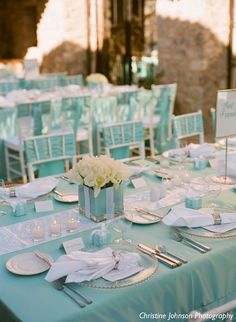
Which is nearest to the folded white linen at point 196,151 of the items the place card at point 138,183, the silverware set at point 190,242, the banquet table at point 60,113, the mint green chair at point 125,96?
the place card at point 138,183

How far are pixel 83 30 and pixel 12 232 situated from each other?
848 centimetres

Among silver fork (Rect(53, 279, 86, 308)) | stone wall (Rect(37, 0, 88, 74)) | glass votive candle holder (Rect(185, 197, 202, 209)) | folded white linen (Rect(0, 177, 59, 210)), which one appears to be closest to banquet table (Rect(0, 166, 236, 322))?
silver fork (Rect(53, 279, 86, 308))

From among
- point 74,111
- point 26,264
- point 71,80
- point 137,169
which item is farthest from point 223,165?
point 71,80

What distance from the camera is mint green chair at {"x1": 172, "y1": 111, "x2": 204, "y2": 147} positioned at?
4.20m

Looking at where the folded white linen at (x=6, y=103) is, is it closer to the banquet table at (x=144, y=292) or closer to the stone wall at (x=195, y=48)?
the stone wall at (x=195, y=48)

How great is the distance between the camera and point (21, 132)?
561 centimetres

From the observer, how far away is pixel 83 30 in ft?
33.8

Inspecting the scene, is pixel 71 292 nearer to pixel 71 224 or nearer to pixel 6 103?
pixel 71 224

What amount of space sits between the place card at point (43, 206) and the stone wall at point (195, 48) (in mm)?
5683

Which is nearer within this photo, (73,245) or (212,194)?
(73,245)

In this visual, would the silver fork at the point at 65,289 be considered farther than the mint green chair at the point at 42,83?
No

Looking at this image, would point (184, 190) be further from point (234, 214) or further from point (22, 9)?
point (22, 9)

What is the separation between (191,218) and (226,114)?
0.82 meters

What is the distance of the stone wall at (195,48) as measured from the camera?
7727 mm
